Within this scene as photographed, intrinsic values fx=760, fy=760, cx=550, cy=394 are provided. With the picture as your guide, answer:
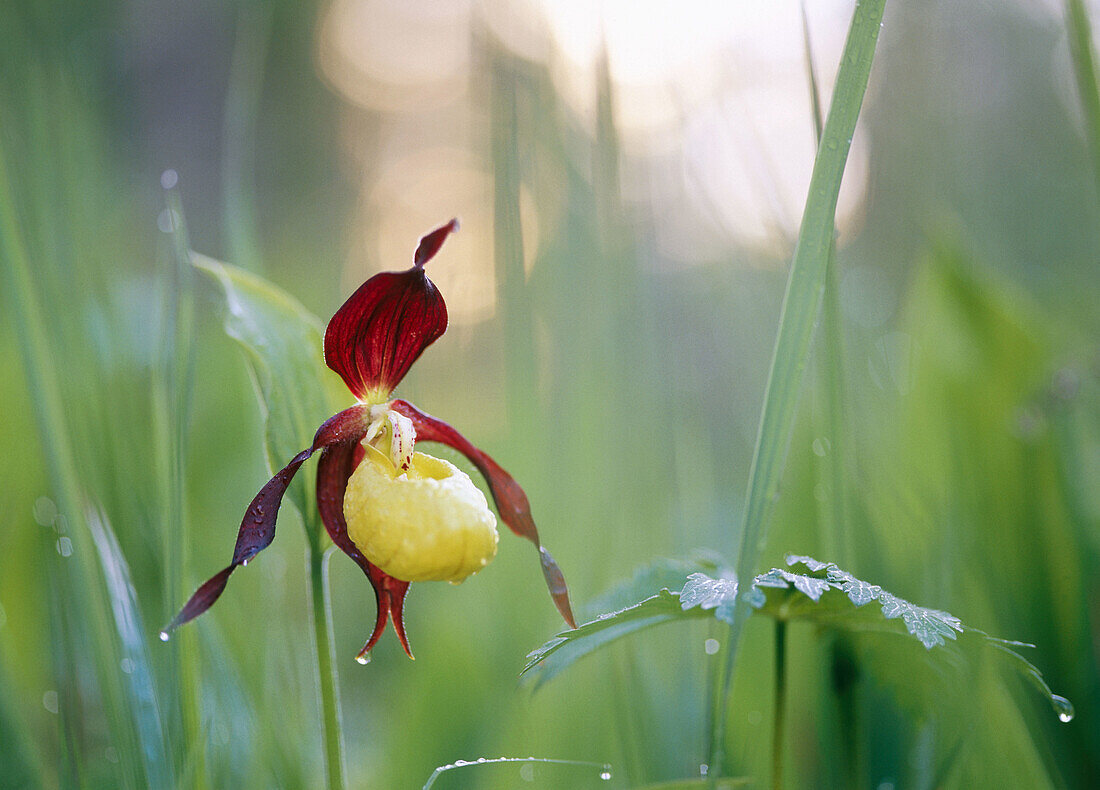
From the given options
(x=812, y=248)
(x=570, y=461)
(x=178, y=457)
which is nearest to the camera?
(x=812, y=248)

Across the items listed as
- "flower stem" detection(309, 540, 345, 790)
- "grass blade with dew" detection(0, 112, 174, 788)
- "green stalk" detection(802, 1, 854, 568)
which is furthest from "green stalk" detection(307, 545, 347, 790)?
"green stalk" detection(802, 1, 854, 568)

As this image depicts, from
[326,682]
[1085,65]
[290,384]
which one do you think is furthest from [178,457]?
[1085,65]

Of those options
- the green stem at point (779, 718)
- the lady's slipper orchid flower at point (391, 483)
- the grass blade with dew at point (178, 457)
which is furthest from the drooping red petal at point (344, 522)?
the green stem at point (779, 718)

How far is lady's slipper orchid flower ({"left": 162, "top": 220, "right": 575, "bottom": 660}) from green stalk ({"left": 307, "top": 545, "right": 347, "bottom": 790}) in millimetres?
32

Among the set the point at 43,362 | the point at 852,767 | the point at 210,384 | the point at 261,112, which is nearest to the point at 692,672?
the point at 852,767

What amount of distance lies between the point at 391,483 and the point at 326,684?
0.14 metres

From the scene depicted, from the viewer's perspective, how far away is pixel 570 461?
2.94ft

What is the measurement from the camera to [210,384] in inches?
53.0

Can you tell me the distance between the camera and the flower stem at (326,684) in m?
0.50

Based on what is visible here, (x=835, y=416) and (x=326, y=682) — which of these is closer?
(x=326, y=682)

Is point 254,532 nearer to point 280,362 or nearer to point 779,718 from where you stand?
point 280,362

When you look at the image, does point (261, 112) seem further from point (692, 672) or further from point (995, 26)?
point (692, 672)

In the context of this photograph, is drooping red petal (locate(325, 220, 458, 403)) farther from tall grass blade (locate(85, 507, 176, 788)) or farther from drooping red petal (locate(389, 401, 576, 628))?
tall grass blade (locate(85, 507, 176, 788))

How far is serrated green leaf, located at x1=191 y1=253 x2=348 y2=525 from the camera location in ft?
1.89
